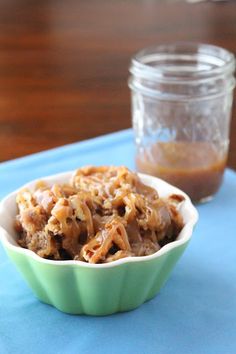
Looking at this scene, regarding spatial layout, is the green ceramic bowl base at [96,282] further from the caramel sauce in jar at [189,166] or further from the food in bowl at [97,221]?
the caramel sauce in jar at [189,166]

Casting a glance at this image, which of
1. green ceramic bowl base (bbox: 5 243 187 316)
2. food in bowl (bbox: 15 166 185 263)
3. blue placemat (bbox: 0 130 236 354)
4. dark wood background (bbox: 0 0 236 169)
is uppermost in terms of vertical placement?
food in bowl (bbox: 15 166 185 263)

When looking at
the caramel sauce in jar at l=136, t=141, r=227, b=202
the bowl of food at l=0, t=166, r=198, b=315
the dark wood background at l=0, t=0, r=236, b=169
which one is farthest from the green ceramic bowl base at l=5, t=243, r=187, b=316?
the dark wood background at l=0, t=0, r=236, b=169

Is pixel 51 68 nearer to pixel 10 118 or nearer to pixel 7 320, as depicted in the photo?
pixel 10 118

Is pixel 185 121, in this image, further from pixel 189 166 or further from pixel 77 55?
pixel 77 55

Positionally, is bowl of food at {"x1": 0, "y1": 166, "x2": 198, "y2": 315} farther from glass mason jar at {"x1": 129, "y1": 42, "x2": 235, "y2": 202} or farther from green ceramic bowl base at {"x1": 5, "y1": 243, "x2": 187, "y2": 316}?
glass mason jar at {"x1": 129, "y1": 42, "x2": 235, "y2": 202}

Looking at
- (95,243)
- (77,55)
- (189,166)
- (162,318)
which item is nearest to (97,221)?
(95,243)

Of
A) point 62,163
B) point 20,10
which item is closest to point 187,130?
point 62,163

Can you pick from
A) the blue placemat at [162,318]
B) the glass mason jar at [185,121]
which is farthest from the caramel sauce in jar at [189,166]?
the blue placemat at [162,318]
